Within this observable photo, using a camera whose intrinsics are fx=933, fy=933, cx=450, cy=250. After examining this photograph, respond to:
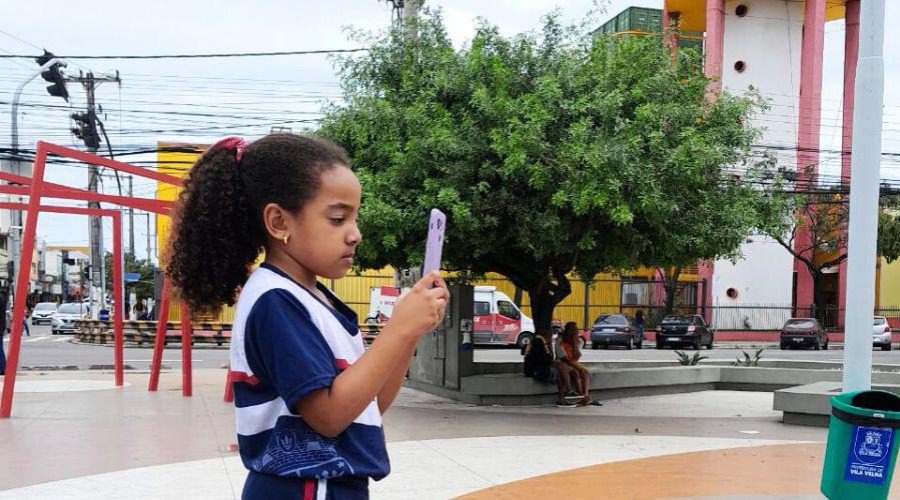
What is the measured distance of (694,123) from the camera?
1180cm

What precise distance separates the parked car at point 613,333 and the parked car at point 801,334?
5690 mm

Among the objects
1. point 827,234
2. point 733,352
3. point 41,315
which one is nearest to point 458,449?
point 733,352

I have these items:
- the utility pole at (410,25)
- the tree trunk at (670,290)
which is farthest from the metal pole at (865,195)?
the tree trunk at (670,290)

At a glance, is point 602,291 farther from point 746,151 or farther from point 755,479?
point 755,479

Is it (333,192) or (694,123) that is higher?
(694,123)

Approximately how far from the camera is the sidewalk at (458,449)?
24.4 ft

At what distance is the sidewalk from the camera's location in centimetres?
745

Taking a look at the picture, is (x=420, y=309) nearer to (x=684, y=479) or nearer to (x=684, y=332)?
(x=684, y=479)

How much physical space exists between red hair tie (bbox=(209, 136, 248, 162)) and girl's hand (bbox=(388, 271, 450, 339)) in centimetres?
56

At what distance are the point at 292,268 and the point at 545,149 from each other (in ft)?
29.0

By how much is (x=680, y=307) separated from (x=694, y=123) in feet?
91.1

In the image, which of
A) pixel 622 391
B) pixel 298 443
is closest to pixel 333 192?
pixel 298 443

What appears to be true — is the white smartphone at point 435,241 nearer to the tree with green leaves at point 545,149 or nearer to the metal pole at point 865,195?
the metal pole at point 865,195

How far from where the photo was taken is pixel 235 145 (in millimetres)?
2303
